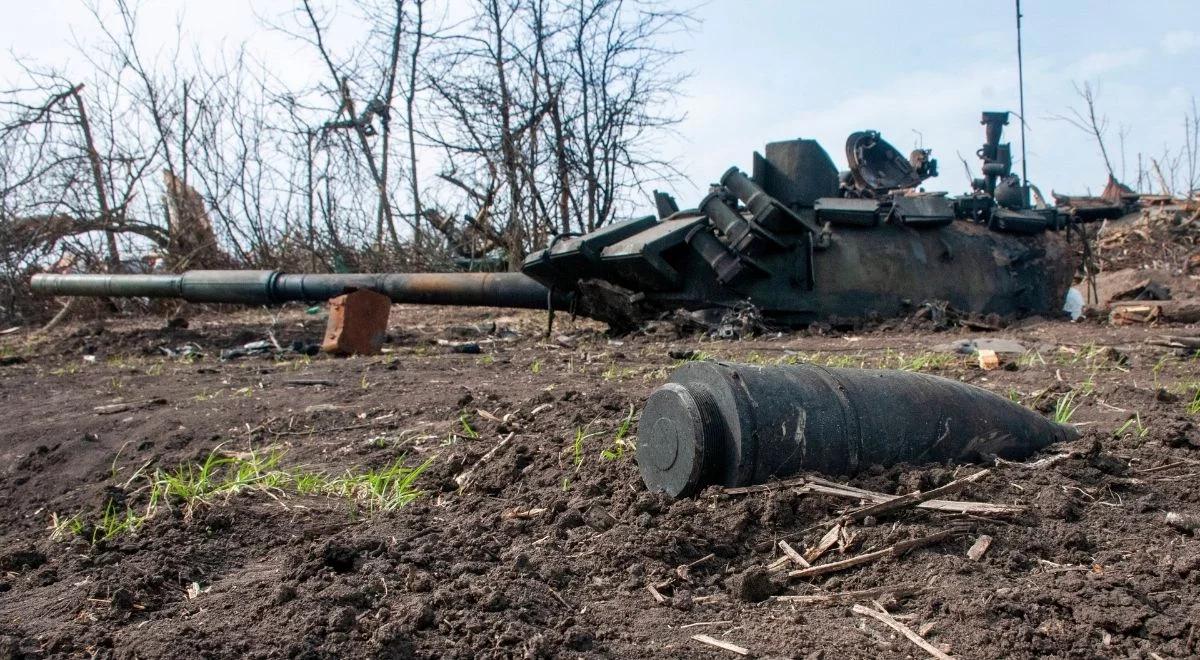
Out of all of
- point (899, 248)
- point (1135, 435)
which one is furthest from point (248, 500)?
point (899, 248)

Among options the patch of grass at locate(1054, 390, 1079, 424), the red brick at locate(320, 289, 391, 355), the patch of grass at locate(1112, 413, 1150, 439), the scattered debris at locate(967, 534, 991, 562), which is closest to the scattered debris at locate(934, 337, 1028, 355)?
the patch of grass at locate(1054, 390, 1079, 424)

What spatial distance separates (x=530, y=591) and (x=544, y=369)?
13.3 ft

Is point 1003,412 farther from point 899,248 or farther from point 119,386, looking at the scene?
point 899,248

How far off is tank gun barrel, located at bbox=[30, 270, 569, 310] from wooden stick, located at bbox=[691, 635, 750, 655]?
746 cm

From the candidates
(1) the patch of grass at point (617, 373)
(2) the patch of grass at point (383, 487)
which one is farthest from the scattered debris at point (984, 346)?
(2) the patch of grass at point (383, 487)

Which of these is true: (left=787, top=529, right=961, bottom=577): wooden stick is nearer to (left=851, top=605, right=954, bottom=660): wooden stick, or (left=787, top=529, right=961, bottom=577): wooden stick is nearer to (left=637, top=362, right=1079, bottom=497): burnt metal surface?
(left=851, top=605, right=954, bottom=660): wooden stick

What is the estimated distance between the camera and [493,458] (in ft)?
11.2

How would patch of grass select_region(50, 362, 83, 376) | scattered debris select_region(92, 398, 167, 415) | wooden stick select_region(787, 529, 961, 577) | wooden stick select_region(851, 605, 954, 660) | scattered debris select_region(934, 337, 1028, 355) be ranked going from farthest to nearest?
patch of grass select_region(50, 362, 83, 376) → scattered debris select_region(934, 337, 1028, 355) → scattered debris select_region(92, 398, 167, 415) → wooden stick select_region(787, 529, 961, 577) → wooden stick select_region(851, 605, 954, 660)

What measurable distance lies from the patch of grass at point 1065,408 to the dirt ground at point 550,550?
0.05m

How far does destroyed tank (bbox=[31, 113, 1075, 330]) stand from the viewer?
8.98m

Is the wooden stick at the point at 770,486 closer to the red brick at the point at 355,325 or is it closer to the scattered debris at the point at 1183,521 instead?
the scattered debris at the point at 1183,521

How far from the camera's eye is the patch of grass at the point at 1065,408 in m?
3.68

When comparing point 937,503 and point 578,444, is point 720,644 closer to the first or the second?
point 937,503

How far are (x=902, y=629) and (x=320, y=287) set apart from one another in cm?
895
